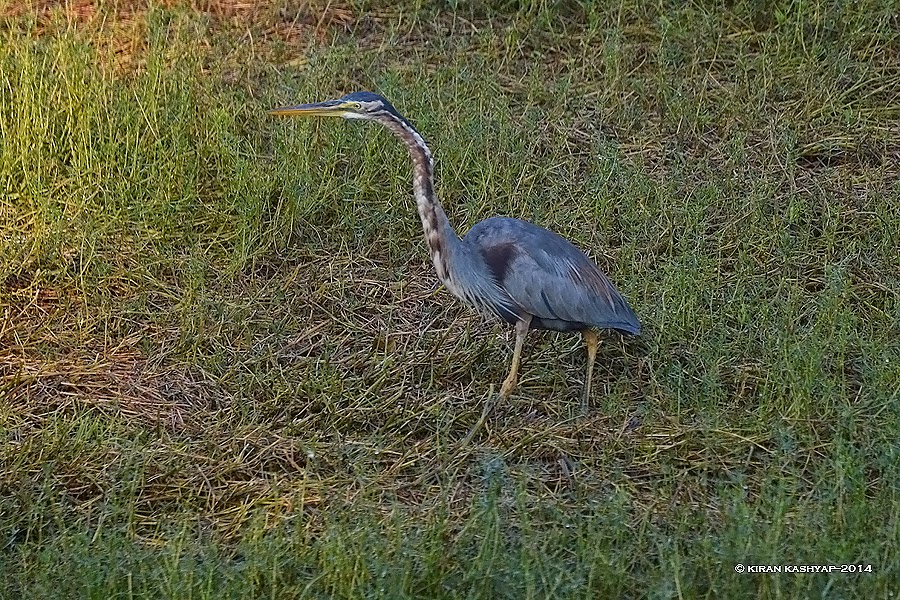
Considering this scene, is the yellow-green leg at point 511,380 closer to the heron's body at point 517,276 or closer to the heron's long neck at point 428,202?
the heron's body at point 517,276

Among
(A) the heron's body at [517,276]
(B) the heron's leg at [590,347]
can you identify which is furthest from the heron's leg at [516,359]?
(B) the heron's leg at [590,347]

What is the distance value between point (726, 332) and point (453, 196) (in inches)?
55.8

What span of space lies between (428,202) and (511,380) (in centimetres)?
64

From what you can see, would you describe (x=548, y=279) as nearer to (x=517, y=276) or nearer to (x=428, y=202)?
(x=517, y=276)

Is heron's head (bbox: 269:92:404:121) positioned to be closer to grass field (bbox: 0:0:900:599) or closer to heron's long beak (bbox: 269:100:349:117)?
heron's long beak (bbox: 269:100:349:117)

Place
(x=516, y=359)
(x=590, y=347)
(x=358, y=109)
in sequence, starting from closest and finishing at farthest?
(x=358, y=109)
(x=516, y=359)
(x=590, y=347)

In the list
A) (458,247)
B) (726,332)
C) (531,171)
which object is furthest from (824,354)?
(531,171)

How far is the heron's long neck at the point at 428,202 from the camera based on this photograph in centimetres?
380

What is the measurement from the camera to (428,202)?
3879mm

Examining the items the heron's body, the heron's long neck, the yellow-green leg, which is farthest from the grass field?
the heron's long neck

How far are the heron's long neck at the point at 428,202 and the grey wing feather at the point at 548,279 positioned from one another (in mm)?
144

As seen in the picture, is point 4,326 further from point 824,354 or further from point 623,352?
point 824,354

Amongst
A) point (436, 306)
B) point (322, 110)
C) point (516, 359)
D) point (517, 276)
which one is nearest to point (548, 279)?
point (517, 276)

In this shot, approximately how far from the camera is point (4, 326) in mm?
4316
